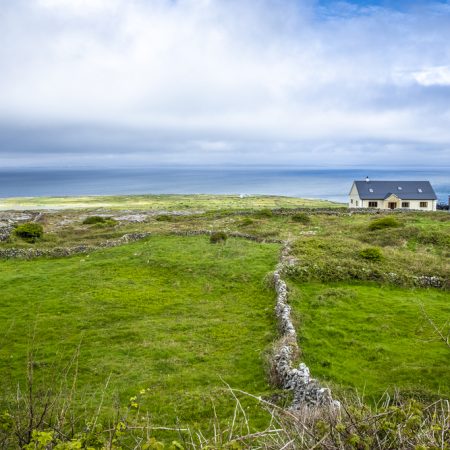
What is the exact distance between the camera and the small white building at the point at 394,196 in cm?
7219

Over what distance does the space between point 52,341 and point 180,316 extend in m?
5.53

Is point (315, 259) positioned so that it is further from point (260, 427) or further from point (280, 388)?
point (260, 427)

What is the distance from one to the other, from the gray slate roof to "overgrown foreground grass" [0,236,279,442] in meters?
48.5

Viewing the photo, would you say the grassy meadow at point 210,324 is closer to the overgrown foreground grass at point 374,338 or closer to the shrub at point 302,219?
the overgrown foreground grass at point 374,338

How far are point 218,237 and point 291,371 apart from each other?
22.2 meters

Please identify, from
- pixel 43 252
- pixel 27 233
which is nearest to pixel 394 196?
pixel 27 233

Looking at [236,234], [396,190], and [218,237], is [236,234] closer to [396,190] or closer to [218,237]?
[218,237]

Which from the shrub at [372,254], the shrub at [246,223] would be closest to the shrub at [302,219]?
the shrub at [246,223]

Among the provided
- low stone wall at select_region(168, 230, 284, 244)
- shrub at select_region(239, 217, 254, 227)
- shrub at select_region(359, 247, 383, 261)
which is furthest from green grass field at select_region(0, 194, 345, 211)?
shrub at select_region(359, 247, 383, 261)

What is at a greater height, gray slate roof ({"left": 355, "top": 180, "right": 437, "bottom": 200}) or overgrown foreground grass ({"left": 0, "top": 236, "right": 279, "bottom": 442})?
gray slate roof ({"left": 355, "top": 180, "right": 437, "bottom": 200})

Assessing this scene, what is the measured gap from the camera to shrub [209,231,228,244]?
3354 cm

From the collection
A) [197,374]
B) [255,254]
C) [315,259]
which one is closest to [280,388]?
[197,374]

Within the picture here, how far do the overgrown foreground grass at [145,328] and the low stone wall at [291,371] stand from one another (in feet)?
2.04

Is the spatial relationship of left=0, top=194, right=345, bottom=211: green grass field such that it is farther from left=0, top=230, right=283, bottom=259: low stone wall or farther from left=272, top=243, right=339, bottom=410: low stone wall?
left=272, top=243, right=339, bottom=410: low stone wall
